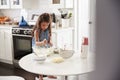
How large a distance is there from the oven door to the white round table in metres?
2.03

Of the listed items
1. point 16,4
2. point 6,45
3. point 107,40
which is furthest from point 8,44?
point 107,40

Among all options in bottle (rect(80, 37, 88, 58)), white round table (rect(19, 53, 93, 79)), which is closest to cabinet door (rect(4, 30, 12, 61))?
white round table (rect(19, 53, 93, 79))

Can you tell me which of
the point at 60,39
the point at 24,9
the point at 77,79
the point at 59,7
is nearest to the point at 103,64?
the point at 77,79

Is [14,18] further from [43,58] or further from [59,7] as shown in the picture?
[43,58]

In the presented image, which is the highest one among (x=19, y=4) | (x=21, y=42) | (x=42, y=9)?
(x=19, y=4)

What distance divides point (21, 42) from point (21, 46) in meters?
0.10

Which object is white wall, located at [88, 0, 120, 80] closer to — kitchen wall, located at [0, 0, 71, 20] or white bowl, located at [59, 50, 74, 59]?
white bowl, located at [59, 50, 74, 59]

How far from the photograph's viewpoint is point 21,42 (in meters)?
4.16

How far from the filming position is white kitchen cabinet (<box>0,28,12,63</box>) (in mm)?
4367

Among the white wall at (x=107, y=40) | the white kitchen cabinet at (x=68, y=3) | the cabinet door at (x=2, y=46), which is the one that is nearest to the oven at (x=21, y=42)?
the cabinet door at (x=2, y=46)

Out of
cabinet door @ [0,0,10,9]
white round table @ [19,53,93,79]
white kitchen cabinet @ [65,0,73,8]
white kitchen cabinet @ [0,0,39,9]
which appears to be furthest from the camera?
cabinet door @ [0,0,10,9]

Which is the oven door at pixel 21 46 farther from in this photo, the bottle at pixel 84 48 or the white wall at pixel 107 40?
the white wall at pixel 107 40

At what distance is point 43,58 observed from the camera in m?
1.81

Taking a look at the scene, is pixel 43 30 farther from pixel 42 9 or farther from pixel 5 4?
pixel 5 4
